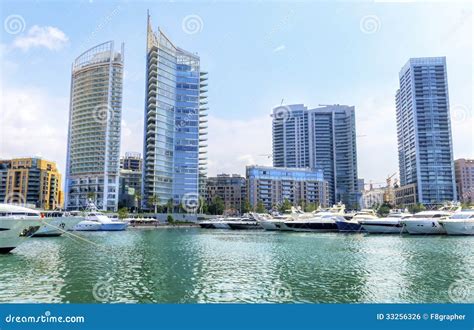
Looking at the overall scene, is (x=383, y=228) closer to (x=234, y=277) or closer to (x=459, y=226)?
(x=459, y=226)

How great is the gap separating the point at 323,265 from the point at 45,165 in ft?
657

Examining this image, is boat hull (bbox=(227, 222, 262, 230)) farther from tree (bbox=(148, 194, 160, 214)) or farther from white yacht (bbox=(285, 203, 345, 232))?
tree (bbox=(148, 194, 160, 214))

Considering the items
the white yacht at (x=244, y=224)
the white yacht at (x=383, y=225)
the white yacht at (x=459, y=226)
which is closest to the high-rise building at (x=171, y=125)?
the white yacht at (x=244, y=224)

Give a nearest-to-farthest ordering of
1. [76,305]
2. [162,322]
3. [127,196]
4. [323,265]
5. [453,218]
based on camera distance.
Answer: [162,322] → [76,305] → [323,265] → [453,218] → [127,196]

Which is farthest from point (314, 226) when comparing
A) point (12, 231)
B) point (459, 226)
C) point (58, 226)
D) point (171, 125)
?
point (171, 125)

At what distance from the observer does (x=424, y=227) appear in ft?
229

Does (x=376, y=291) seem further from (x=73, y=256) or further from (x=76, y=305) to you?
(x=73, y=256)

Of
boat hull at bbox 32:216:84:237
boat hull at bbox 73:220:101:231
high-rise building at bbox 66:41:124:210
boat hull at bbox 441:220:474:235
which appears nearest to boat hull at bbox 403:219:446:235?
boat hull at bbox 441:220:474:235

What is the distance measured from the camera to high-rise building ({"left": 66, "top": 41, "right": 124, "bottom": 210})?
18112 cm

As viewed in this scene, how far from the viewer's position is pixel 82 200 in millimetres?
181750

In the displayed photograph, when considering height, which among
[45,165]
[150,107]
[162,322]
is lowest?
[162,322]

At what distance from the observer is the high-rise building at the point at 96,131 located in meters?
181

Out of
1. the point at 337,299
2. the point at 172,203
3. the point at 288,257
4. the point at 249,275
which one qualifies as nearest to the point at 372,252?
the point at 288,257

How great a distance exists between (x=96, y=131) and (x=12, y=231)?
155 m
